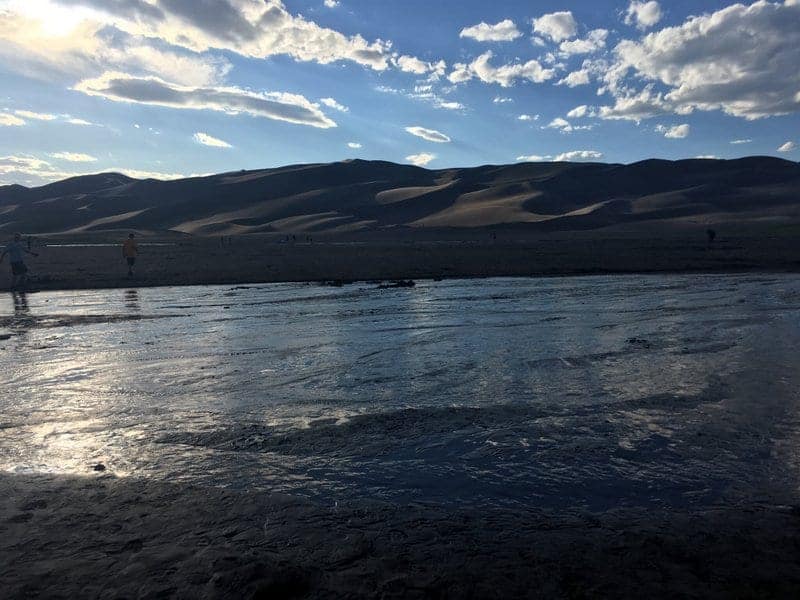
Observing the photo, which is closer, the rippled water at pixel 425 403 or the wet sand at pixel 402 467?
the wet sand at pixel 402 467

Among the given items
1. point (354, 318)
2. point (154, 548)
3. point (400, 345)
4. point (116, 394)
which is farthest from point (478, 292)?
point (154, 548)

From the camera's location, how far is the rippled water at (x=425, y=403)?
16.3 ft

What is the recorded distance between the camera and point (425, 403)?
706cm

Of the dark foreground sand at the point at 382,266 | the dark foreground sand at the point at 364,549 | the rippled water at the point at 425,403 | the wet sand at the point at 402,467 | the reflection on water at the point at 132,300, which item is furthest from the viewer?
the dark foreground sand at the point at 382,266

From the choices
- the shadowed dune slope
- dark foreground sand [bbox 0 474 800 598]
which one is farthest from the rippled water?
the shadowed dune slope

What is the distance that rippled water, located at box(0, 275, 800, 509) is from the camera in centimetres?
498

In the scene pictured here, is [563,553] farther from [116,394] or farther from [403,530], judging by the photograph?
[116,394]

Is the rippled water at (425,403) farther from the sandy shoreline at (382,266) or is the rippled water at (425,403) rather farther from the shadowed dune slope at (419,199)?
the shadowed dune slope at (419,199)

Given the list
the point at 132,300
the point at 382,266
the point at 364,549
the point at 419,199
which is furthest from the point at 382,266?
the point at 419,199

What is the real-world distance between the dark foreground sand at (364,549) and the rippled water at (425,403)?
333 mm

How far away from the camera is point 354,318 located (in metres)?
13.6

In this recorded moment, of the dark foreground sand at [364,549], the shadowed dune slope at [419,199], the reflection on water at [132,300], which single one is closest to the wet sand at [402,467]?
the dark foreground sand at [364,549]

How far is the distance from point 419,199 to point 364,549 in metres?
123

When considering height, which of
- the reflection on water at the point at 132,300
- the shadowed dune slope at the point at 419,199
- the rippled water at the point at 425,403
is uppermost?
the shadowed dune slope at the point at 419,199
